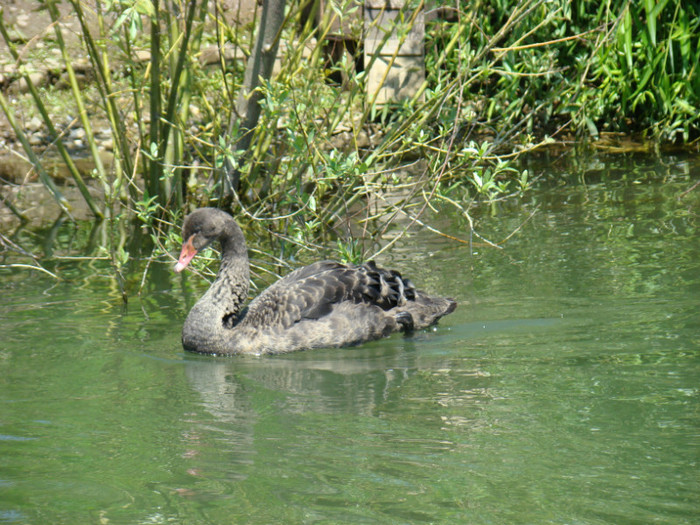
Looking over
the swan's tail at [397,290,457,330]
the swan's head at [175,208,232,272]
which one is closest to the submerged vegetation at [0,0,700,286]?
the swan's head at [175,208,232,272]

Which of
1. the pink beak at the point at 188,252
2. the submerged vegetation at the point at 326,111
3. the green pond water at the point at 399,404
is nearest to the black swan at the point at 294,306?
the pink beak at the point at 188,252

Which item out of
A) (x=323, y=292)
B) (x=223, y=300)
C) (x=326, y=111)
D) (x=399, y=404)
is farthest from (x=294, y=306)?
(x=326, y=111)

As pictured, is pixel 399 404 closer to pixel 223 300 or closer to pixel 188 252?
pixel 223 300

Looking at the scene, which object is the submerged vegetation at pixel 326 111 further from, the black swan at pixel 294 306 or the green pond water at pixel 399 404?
the green pond water at pixel 399 404

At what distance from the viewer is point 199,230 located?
6.60m

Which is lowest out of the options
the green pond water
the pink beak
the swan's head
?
the green pond water

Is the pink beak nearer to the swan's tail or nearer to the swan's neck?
the swan's neck

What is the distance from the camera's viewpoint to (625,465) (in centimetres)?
416

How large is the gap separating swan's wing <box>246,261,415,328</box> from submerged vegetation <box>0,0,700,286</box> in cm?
43

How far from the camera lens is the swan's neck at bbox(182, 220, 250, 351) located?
6266 mm

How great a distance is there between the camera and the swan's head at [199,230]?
656 cm

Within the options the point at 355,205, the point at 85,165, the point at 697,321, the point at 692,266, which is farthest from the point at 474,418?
the point at 85,165

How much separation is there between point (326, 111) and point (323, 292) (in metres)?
2.51

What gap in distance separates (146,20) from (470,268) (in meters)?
7.42
